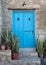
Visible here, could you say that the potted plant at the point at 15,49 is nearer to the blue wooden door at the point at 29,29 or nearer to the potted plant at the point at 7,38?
the potted plant at the point at 7,38

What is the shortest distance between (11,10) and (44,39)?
6.94 ft

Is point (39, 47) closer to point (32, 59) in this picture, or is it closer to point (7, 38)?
point (32, 59)

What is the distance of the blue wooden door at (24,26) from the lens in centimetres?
1138

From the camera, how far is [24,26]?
11438 millimetres

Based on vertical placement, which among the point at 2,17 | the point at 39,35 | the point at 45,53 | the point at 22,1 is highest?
the point at 22,1

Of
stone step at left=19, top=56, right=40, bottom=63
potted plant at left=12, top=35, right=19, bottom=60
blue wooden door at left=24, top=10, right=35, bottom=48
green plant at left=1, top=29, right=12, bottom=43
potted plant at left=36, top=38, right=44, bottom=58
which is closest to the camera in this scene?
stone step at left=19, top=56, right=40, bottom=63

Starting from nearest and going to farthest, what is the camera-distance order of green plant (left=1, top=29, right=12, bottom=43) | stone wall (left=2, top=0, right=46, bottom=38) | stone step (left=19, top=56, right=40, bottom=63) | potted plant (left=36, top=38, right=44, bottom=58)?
stone step (left=19, top=56, right=40, bottom=63) → green plant (left=1, top=29, right=12, bottom=43) → potted plant (left=36, top=38, right=44, bottom=58) → stone wall (left=2, top=0, right=46, bottom=38)

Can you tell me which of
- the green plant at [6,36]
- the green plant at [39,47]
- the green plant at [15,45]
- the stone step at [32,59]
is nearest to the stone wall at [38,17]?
the green plant at [6,36]

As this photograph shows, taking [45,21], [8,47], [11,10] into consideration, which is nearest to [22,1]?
[11,10]

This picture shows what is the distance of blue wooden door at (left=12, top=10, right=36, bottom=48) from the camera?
11383 millimetres

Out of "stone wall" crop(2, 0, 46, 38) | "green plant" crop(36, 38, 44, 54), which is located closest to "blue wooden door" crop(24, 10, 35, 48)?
"stone wall" crop(2, 0, 46, 38)

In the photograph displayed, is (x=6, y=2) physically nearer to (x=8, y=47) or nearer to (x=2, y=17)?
(x=2, y=17)

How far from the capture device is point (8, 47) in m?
10.3

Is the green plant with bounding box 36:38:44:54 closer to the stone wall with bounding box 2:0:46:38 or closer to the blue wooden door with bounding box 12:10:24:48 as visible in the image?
the stone wall with bounding box 2:0:46:38
